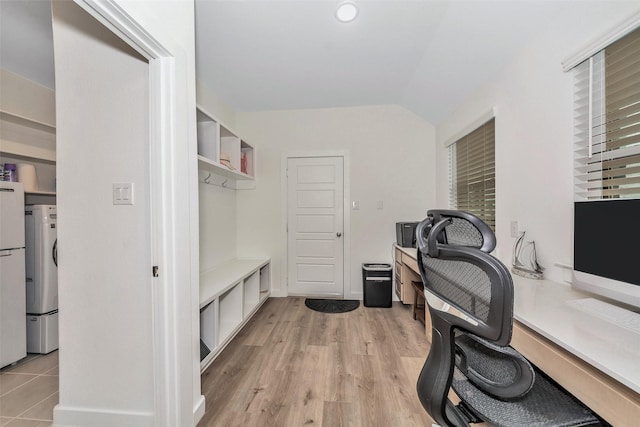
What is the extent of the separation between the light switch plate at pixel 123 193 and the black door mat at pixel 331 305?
2.37 m

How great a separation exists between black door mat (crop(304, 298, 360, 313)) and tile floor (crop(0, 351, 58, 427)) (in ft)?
7.39

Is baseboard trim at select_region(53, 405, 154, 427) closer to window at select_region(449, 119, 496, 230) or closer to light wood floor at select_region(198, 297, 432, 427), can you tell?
light wood floor at select_region(198, 297, 432, 427)

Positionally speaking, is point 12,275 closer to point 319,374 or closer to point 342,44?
point 319,374

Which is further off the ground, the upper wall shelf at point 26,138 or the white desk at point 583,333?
the upper wall shelf at point 26,138

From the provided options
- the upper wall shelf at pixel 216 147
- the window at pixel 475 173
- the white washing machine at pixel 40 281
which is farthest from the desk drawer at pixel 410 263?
the white washing machine at pixel 40 281

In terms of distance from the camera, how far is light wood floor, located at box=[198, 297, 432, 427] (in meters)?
1.45

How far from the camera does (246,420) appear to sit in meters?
1.42

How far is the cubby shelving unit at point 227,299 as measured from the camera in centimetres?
195

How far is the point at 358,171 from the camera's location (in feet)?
11.2

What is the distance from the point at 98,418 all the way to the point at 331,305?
230cm

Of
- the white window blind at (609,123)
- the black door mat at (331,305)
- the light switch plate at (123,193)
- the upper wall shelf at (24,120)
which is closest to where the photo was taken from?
the white window blind at (609,123)

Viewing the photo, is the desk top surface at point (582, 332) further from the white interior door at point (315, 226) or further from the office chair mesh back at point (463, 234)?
the white interior door at point (315, 226)

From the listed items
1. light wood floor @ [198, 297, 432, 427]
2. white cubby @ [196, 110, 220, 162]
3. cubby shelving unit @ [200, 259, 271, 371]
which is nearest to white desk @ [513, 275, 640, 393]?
light wood floor @ [198, 297, 432, 427]

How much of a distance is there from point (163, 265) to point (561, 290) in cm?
208
